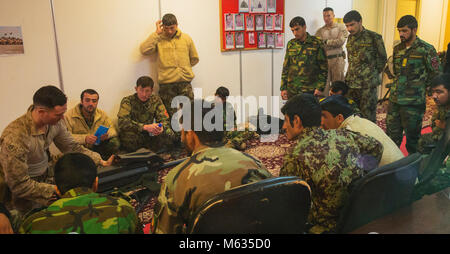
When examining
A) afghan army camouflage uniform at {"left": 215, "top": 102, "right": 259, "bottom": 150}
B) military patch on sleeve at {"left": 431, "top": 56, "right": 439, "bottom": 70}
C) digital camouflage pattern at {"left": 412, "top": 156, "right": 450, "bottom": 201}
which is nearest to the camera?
digital camouflage pattern at {"left": 412, "top": 156, "right": 450, "bottom": 201}

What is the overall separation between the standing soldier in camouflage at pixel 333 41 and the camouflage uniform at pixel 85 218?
4.78 metres

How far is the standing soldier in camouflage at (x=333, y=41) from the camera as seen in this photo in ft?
17.3

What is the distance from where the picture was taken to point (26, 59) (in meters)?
3.45

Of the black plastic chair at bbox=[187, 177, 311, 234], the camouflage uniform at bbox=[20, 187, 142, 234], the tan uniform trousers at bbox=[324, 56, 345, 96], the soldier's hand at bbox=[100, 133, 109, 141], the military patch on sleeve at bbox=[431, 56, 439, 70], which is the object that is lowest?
the soldier's hand at bbox=[100, 133, 109, 141]

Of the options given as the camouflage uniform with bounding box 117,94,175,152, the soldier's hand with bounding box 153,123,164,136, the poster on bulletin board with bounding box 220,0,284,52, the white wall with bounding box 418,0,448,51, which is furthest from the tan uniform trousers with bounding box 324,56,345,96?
the white wall with bounding box 418,0,448,51

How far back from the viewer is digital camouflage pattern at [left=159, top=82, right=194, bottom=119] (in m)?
4.28

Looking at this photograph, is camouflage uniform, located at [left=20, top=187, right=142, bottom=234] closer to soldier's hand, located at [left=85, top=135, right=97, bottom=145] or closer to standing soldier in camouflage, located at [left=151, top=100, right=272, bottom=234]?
standing soldier in camouflage, located at [left=151, top=100, right=272, bottom=234]

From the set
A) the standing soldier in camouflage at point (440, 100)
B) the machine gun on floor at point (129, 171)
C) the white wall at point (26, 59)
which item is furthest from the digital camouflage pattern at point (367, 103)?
the white wall at point (26, 59)

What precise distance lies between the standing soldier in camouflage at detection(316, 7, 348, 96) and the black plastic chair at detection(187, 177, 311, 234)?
4652 millimetres

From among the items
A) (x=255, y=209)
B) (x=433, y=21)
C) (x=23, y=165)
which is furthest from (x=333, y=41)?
(x=255, y=209)

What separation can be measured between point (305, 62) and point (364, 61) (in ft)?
2.20

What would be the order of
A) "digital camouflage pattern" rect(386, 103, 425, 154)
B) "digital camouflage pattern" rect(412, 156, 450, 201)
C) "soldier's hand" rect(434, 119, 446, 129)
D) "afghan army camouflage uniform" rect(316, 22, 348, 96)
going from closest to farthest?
"digital camouflage pattern" rect(412, 156, 450, 201) < "soldier's hand" rect(434, 119, 446, 129) < "digital camouflage pattern" rect(386, 103, 425, 154) < "afghan army camouflage uniform" rect(316, 22, 348, 96)

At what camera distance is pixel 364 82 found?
12.6 ft

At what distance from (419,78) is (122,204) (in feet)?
9.88
